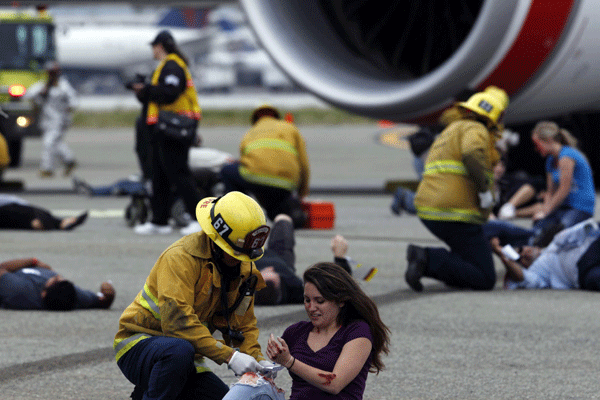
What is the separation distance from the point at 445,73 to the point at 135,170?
9.07 m

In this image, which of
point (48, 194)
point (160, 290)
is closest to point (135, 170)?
point (48, 194)

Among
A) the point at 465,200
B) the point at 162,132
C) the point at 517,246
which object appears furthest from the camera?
the point at 162,132

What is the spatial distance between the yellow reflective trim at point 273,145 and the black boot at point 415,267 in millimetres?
2606

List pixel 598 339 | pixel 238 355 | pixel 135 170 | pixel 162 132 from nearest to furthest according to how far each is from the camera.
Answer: pixel 238 355
pixel 598 339
pixel 162 132
pixel 135 170

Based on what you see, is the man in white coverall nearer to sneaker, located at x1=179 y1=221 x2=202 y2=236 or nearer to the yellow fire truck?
the yellow fire truck

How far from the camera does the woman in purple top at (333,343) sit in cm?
352

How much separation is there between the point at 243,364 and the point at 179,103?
5.89m

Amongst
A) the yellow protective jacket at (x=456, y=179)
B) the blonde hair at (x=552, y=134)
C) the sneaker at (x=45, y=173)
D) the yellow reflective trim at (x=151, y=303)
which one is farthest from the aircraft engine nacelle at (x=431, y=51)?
the sneaker at (x=45, y=173)

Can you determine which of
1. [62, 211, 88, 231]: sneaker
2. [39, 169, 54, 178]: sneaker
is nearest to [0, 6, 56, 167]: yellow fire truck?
[39, 169, 54, 178]: sneaker

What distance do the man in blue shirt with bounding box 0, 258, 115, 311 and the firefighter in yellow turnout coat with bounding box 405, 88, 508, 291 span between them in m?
1.97

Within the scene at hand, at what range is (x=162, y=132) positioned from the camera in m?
8.87

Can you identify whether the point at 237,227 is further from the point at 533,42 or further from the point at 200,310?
the point at 533,42

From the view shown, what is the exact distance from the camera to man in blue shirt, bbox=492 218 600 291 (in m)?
6.64

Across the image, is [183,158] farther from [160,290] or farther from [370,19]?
[160,290]
